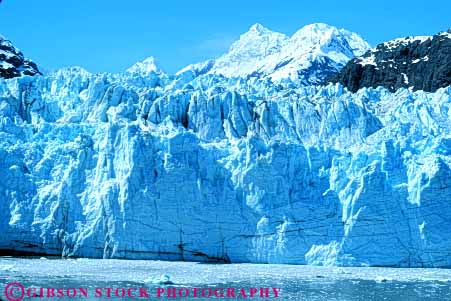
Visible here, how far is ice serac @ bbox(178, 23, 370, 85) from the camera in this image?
64906 millimetres

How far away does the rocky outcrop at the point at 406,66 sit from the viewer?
126ft

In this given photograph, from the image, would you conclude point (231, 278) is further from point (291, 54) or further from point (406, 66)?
point (291, 54)

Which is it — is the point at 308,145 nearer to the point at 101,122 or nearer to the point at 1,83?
the point at 101,122

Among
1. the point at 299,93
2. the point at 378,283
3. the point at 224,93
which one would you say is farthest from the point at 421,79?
the point at 378,283

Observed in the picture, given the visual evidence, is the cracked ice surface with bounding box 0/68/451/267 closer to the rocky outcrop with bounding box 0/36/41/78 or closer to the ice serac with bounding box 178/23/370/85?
the rocky outcrop with bounding box 0/36/41/78

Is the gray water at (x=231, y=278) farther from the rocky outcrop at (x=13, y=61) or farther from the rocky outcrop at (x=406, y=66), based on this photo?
the rocky outcrop at (x=13, y=61)

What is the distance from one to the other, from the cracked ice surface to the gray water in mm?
791

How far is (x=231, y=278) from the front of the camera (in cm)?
1705

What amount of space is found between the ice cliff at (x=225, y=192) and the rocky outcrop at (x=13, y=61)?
767 inches

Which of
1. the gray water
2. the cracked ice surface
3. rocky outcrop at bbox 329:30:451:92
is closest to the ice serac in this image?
rocky outcrop at bbox 329:30:451:92

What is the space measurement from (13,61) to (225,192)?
27125mm

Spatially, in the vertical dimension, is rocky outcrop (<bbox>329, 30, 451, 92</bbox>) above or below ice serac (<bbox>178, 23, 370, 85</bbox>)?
below

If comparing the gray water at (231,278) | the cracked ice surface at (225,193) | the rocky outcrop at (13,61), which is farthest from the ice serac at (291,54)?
the gray water at (231,278)

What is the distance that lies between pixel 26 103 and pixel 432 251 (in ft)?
43.5
